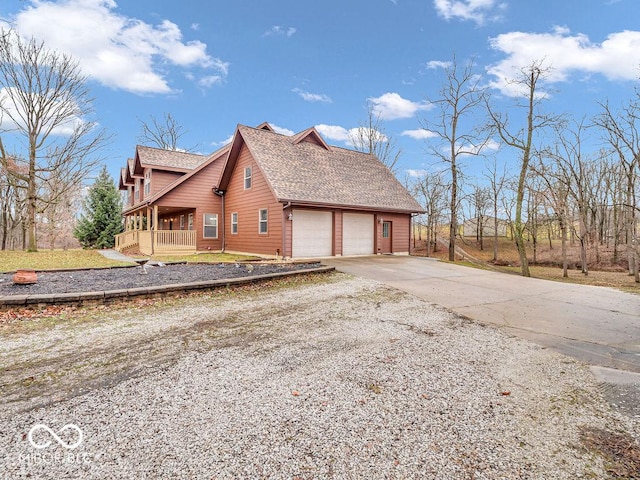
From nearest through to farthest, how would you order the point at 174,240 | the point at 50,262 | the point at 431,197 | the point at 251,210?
1. the point at 50,262
2. the point at 251,210
3. the point at 174,240
4. the point at 431,197

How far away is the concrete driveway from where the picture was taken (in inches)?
177

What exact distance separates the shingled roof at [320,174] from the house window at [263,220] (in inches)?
77.8

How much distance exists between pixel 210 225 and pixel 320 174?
7.59 m

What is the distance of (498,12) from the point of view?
13.8m

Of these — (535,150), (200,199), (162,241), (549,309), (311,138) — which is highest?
(311,138)

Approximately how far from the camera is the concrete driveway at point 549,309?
4496 millimetres

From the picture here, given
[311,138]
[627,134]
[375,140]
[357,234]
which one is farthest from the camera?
[375,140]

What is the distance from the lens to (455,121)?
61.0ft

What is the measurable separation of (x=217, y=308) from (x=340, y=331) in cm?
270

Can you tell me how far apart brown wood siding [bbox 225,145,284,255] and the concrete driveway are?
4884mm

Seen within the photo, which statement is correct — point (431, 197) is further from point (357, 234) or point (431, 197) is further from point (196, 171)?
point (196, 171)

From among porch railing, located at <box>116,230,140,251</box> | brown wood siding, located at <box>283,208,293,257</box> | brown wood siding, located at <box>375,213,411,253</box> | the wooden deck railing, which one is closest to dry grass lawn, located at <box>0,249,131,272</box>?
the wooden deck railing

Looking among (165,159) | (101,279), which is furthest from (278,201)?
(165,159)

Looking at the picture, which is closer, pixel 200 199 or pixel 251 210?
pixel 251 210
